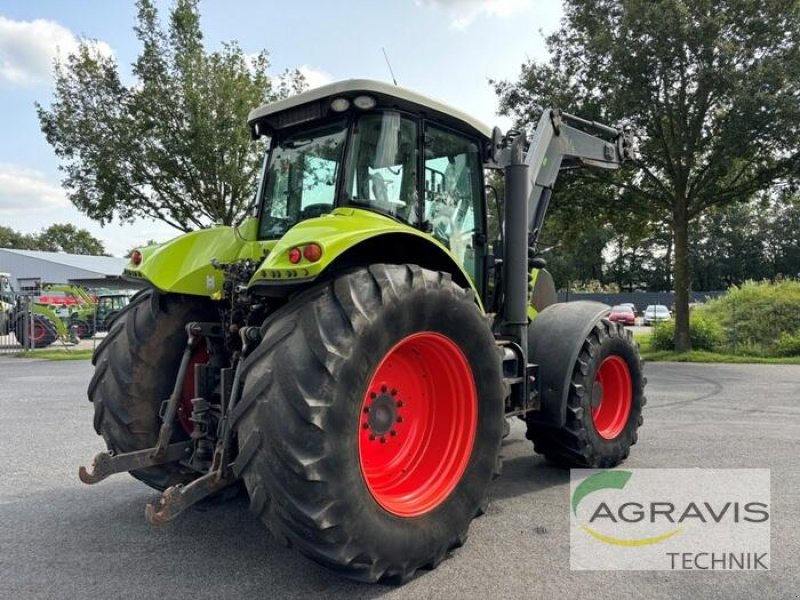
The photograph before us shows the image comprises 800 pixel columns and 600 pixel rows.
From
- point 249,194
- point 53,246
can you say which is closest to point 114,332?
point 249,194

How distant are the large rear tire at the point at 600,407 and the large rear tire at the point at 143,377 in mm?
2762

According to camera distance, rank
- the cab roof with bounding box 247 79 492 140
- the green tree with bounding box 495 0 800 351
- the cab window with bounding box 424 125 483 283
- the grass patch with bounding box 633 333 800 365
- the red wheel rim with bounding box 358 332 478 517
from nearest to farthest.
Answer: the red wheel rim with bounding box 358 332 478 517 → the cab roof with bounding box 247 79 492 140 → the cab window with bounding box 424 125 483 283 → the green tree with bounding box 495 0 800 351 → the grass patch with bounding box 633 333 800 365

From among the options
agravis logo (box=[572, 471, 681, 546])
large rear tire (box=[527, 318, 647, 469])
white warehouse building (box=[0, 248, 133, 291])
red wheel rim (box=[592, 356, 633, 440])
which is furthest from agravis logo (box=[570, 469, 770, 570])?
white warehouse building (box=[0, 248, 133, 291])

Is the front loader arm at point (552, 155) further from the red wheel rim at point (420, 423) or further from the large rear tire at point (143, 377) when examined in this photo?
the large rear tire at point (143, 377)

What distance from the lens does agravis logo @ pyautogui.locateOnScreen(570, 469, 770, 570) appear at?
3.46 meters

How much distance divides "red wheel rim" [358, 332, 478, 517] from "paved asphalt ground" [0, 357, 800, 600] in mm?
446

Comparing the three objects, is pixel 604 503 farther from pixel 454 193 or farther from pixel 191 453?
pixel 191 453

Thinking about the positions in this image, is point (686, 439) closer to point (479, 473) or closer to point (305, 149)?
point (479, 473)

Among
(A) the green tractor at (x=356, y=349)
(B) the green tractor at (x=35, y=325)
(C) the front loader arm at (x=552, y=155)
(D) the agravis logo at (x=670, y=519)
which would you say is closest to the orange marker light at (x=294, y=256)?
(A) the green tractor at (x=356, y=349)

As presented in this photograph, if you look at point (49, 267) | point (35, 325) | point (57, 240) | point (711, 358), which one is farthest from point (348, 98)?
point (57, 240)

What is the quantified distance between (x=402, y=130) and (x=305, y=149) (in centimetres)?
68

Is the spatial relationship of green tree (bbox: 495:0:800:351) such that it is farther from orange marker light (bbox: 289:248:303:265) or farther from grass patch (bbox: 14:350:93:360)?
grass patch (bbox: 14:350:93:360)

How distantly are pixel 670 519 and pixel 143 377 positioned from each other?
3547mm

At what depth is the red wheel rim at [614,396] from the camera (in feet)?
17.9
